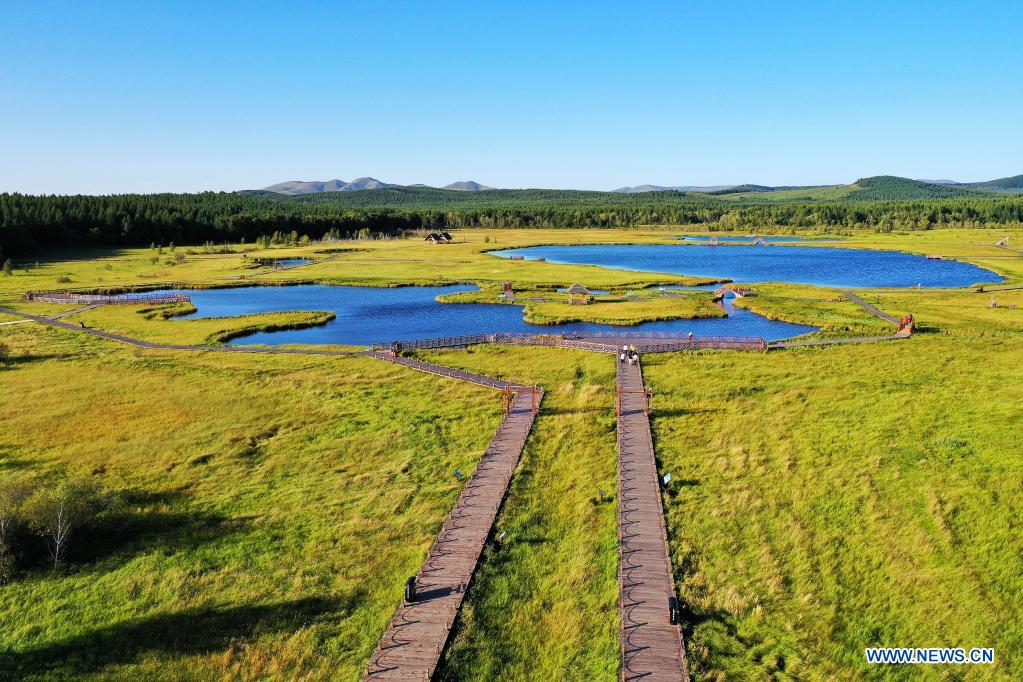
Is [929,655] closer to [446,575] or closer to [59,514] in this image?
[446,575]

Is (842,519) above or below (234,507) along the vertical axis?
above

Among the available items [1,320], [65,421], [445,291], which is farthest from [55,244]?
[65,421]

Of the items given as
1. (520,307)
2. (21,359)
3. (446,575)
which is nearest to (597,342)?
(520,307)

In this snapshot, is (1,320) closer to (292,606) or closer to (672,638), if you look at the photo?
(292,606)

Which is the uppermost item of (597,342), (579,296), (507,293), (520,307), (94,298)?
(94,298)

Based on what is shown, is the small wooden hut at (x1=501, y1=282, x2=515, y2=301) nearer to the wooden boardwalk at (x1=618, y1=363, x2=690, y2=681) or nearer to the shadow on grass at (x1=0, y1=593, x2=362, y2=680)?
the wooden boardwalk at (x1=618, y1=363, x2=690, y2=681)

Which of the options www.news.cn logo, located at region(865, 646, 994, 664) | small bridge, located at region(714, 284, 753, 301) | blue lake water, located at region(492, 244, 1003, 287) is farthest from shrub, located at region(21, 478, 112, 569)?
blue lake water, located at region(492, 244, 1003, 287)

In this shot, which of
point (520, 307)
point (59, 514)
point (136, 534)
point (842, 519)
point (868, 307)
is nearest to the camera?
point (59, 514)

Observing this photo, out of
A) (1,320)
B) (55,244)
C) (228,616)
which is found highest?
(55,244)
